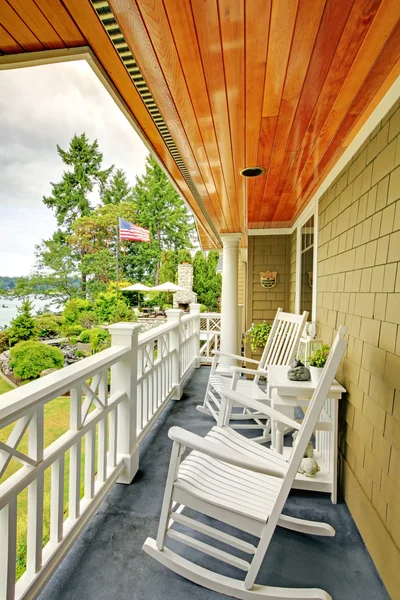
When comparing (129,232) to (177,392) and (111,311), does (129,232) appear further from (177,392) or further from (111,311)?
(177,392)

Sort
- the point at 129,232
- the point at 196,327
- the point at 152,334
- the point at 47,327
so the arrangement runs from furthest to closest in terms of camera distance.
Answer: the point at 129,232
the point at 47,327
the point at 196,327
the point at 152,334

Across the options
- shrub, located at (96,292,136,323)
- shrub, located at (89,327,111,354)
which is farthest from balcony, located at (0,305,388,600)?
shrub, located at (96,292,136,323)

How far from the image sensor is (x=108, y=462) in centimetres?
202

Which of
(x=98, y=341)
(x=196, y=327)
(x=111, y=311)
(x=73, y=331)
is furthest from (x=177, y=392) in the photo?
(x=111, y=311)

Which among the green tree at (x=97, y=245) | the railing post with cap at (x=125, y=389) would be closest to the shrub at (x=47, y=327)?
the green tree at (x=97, y=245)

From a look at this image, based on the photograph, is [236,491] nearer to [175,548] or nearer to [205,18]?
[175,548]

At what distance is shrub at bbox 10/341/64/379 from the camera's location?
18.2 ft

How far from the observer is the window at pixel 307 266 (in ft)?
10.9

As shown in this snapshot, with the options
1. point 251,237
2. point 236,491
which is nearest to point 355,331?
point 236,491

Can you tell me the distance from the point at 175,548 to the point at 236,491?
473 mm

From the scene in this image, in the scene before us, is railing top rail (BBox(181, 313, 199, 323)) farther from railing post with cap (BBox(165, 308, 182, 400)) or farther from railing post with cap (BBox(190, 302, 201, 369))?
railing post with cap (BBox(165, 308, 182, 400))

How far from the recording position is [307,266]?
12.3 ft

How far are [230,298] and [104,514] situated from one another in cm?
346

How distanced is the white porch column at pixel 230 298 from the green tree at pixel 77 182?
17591 millimetres
